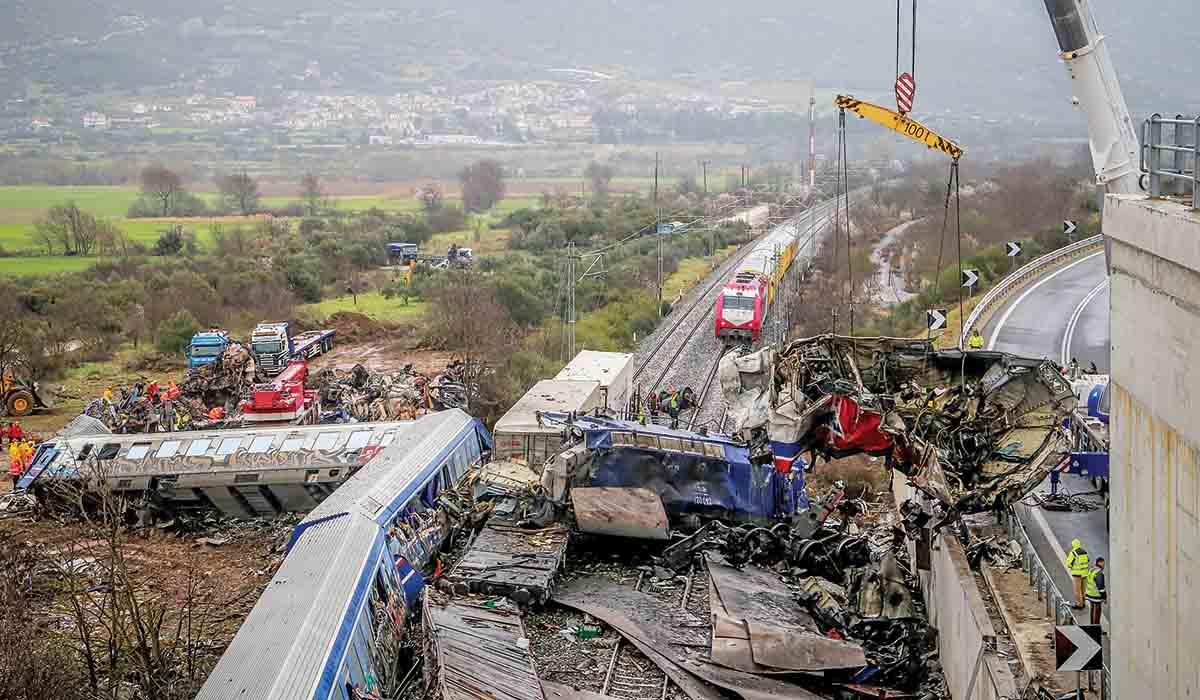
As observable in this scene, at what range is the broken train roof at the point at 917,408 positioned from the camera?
49.9 ft

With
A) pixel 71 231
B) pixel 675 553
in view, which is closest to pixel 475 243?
pixel 71 231

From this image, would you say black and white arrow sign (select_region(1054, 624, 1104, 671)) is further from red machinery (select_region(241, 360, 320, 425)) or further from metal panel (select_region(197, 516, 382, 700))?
red machinery (select_region(241, 360, 320, 425))

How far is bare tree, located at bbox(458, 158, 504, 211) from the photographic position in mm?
110125

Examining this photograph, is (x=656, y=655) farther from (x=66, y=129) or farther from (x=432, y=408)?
(x=66, y=129)

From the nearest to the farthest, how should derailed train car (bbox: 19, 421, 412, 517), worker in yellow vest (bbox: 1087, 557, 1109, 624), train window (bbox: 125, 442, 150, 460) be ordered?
worker in yellow vest (bbox: 1087, 557, 1109, 624) → derailed train car (bbox: 19, 421, 412, 517) → train window (bbox: 125, 442, 150, 460)

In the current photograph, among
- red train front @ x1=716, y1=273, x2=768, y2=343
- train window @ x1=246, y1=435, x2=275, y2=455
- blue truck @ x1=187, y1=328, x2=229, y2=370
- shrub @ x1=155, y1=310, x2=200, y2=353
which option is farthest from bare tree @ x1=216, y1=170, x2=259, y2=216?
train window @ x1=246, y1=435, x2=275, y2=455

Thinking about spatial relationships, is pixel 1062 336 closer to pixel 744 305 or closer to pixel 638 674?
pixel 744 305

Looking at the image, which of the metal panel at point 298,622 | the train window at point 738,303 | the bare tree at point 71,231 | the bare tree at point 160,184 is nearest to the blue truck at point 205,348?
the train window at point 738,303

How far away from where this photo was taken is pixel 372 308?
55.9m

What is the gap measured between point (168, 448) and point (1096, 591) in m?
17.7

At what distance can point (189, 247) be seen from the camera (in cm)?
7669

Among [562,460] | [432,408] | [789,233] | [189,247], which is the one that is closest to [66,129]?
[189,247]

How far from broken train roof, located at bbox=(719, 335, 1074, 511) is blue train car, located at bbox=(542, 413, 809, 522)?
45.0 inches

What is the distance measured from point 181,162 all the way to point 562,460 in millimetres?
135662
